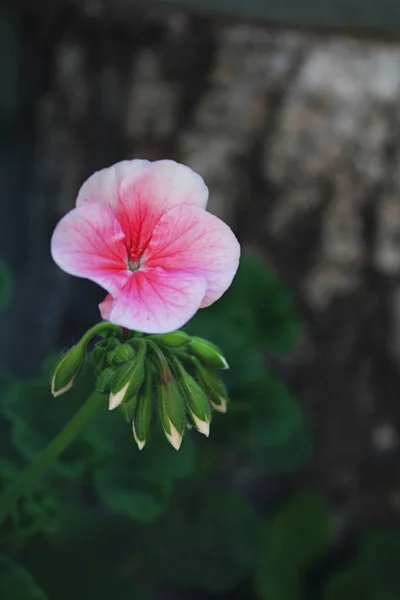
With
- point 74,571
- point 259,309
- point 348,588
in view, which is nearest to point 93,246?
point 74,571

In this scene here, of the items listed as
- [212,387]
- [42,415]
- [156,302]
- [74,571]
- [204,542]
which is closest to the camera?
[156,302]

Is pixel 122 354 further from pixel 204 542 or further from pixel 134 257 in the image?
pixel 204 542

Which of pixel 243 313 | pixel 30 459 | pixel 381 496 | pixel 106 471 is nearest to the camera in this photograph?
pixel 30 459

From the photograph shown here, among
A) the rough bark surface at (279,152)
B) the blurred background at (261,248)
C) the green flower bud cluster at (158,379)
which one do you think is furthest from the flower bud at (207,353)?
the rough bark surface at (279,152)

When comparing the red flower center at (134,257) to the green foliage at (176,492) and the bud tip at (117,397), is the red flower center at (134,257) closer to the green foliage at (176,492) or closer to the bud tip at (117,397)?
the bud tip at (117,397)

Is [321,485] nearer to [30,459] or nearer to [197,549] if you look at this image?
[197,549]

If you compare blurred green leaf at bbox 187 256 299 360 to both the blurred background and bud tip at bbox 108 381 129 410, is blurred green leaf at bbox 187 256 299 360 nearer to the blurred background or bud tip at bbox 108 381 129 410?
the blurred background

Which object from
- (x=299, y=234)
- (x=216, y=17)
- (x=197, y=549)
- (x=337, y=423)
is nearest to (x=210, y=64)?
(x=216, y=17)
